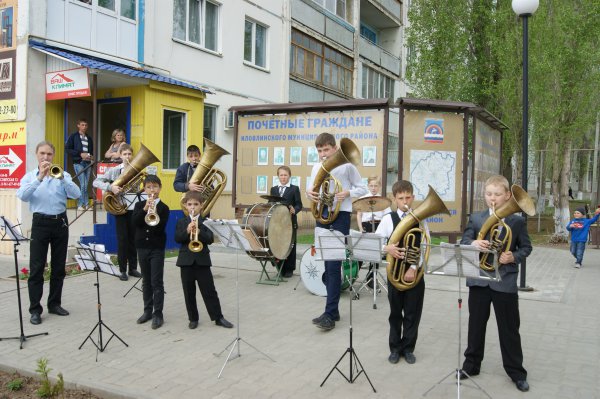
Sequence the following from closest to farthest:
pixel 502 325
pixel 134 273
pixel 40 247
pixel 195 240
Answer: pixel 502 325 → pixel 195 240 → pixel 40 247 → pixel 134 273

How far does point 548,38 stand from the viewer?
55.7 feet

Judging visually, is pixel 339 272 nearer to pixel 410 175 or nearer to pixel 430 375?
pixel 430 375

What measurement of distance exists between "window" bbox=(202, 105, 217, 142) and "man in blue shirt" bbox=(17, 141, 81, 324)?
33.7ft

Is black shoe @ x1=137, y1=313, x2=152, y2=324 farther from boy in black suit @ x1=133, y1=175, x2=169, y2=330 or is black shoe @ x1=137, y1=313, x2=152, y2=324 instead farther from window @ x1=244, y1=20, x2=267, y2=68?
window @ x1=244, y1=20, x2=267, y2=68

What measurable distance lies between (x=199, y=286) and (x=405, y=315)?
237 cm

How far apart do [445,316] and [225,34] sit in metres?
12.7

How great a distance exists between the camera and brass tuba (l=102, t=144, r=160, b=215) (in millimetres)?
7738

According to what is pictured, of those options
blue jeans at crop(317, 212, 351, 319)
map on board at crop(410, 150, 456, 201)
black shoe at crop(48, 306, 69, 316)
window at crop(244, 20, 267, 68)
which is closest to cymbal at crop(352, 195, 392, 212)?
blue jeans at crop(317, 212, 351, 319)

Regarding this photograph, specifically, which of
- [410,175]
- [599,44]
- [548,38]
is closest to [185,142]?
[410,175]

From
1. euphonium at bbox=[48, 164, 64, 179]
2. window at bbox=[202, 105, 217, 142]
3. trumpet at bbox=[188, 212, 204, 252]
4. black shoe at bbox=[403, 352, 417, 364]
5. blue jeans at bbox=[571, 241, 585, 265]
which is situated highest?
window at bbox=[202, 105, 217, 142]

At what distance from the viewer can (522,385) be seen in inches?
175

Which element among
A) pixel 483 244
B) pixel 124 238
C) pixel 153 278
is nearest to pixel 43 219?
pixel 153 278

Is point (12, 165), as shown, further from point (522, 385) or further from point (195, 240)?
point (522, 385)

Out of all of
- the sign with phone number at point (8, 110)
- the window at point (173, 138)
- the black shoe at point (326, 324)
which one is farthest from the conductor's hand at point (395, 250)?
the window at point (173, 138)
